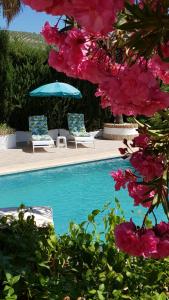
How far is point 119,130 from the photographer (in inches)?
742

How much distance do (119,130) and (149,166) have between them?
16.6m

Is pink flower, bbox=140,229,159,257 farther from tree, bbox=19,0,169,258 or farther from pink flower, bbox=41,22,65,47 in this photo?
pink flower, bbox=41,22,65,47

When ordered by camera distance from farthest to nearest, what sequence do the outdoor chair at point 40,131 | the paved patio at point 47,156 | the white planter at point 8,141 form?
the white planter at point 8,141 → the outdoor chair at point 40,131 → the paved patio at point 47,156

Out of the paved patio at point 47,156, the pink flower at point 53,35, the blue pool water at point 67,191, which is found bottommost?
the blue pool water at point 67,191

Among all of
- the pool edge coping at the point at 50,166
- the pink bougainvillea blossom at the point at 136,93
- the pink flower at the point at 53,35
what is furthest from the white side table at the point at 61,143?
the pink bougainvillea blossom at the point at 136,93

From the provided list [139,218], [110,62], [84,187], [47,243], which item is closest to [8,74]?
[84,187]

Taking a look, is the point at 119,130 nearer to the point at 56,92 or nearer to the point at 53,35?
the point at 56,92

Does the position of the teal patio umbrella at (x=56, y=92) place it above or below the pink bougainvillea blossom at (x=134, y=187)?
above

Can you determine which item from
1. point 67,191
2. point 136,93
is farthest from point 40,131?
point 136,93

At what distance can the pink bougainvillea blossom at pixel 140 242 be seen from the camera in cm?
198

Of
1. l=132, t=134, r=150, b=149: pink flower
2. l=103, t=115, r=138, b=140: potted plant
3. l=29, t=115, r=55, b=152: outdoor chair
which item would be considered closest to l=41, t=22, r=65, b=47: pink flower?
l=132, t=134, r=150, b=149: pink flower

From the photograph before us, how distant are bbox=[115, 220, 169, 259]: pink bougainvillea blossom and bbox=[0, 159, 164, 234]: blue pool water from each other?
6.99 metres

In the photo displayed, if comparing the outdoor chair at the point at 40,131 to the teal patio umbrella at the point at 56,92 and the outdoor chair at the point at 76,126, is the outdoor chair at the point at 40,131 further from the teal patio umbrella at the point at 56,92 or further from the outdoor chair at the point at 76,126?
the teal patio umbrella at the point at 56,92

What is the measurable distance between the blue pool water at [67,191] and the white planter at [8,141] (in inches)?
132
